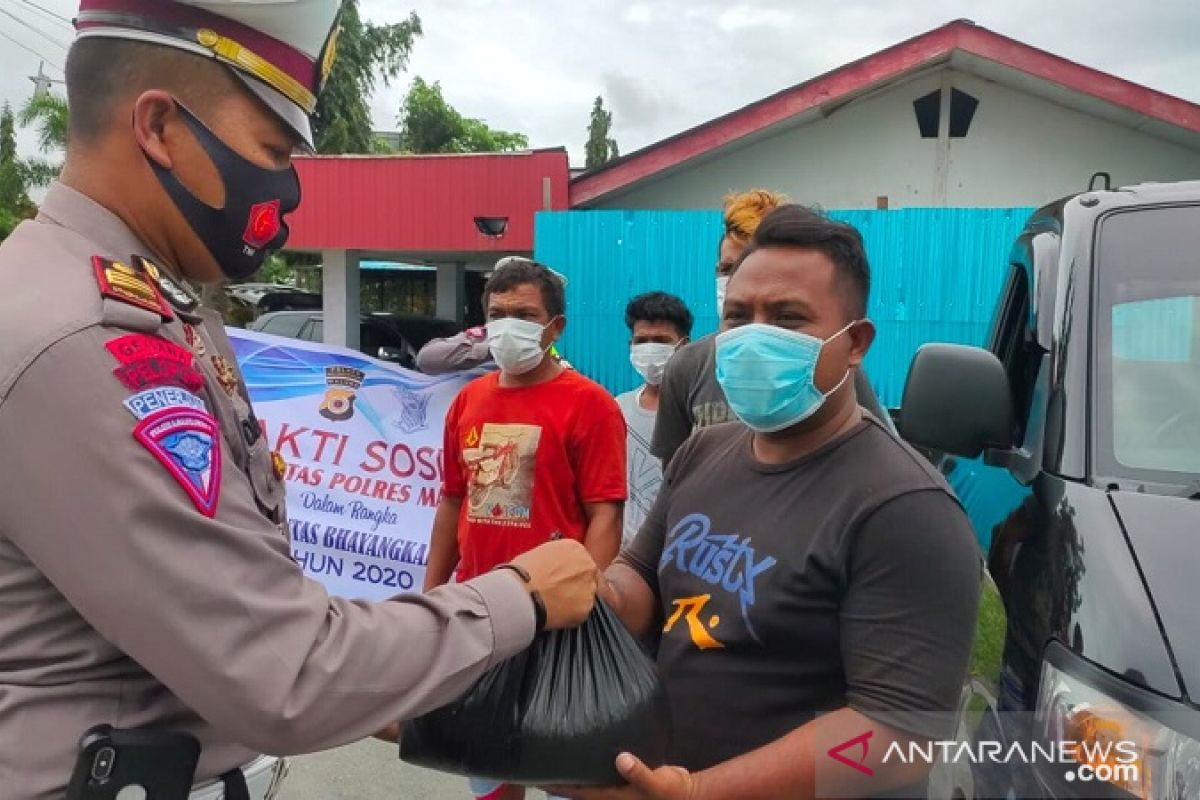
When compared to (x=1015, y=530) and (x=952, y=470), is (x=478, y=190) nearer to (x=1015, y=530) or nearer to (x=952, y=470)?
(x=952, y=470)

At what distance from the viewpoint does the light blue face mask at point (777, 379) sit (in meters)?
1.78

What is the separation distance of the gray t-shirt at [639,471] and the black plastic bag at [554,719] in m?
2.82

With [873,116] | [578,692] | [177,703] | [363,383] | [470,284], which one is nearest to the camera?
[177,703]

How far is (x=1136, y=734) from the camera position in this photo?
1391mm

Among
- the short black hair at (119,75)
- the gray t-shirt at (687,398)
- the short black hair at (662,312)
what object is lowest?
the gray t-shirt at (687,398)

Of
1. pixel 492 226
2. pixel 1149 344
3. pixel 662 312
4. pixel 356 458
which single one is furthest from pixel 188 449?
pixel 492 226

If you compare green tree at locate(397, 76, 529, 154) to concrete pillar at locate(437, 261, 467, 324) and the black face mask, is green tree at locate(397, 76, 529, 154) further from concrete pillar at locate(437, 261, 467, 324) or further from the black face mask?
the black face mask

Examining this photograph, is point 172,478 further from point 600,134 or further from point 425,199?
point 600,134

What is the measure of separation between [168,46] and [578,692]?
1.14 m

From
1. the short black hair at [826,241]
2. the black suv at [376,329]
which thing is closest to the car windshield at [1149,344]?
the short black hair at [826,241]

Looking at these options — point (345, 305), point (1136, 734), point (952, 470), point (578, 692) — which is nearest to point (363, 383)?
point (952, 470)

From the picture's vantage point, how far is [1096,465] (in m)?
2.15

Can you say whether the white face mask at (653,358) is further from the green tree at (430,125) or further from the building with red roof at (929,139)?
the green tree at (430,125)

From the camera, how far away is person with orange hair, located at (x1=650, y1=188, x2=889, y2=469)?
3.14 m
